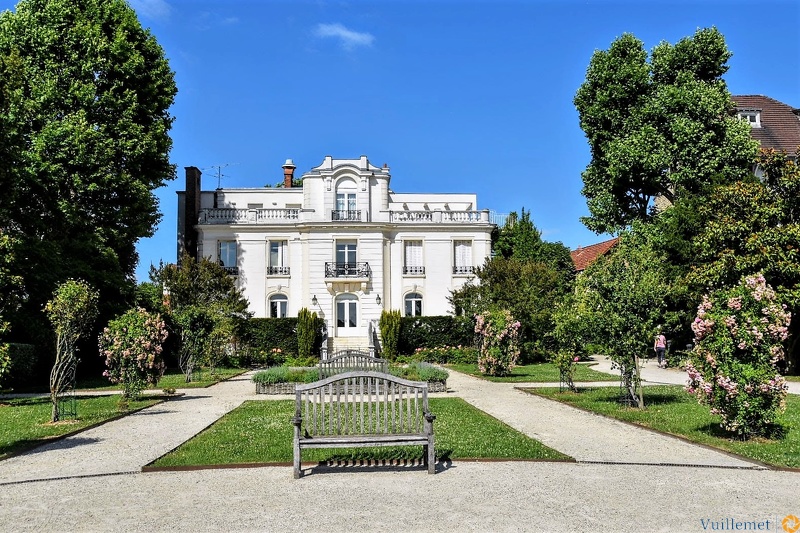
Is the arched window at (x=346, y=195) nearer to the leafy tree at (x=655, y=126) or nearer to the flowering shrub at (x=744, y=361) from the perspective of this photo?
the leafy tree at (x=655, y=126)

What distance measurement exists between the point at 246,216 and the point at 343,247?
242 inches

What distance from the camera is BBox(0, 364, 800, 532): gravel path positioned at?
5656 mm

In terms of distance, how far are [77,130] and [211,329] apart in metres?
9.11

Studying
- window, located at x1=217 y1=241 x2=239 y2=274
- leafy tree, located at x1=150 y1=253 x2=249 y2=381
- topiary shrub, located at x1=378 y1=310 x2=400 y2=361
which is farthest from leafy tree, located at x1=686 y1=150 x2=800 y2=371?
window, located at x1=217 y1=241 x2=239 y2=274

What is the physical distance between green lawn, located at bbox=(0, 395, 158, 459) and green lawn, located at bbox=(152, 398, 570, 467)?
236 cm

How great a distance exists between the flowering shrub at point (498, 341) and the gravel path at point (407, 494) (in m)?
12.2

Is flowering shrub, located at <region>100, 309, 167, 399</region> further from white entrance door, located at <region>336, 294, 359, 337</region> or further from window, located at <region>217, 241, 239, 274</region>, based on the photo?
window, located at <region>217, 241, 239, 274</region>

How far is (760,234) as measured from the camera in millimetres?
21719

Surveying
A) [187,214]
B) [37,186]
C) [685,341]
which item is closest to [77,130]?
[37,186]

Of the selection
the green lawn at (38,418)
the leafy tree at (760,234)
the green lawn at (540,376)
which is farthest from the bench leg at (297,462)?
the leafy tree at (760,234)

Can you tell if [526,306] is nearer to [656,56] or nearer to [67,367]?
[656,56]

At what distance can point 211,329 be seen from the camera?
21844 millimetres

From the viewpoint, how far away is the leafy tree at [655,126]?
91.3 ft

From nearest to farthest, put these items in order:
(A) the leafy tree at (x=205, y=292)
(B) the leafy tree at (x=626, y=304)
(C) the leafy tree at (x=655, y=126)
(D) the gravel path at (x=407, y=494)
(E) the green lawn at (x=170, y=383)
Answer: (D) the gravel path at (x=407, y=494), (B) the leafy tree at (x=626, y=304), (E) the green lawn at (x=170, y=383), (A) the leafy tree at (x=205, y=292), (C) the leafy tree at (x=655, y=126)
